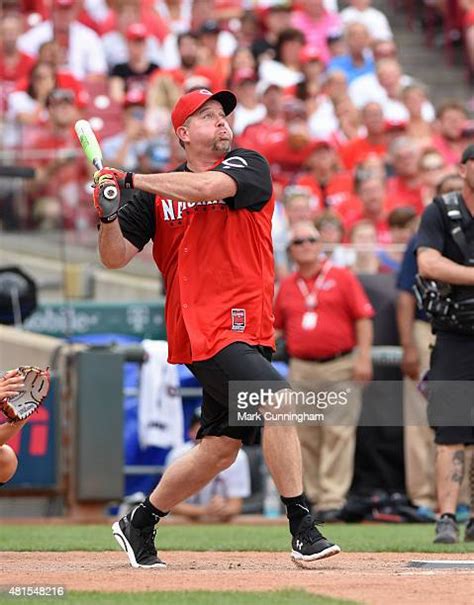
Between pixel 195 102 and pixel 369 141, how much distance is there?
9.59m

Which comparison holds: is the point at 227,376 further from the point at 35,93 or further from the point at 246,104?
the point at 246,104

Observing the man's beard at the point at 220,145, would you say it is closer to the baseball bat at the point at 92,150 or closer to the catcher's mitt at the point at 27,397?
the baseball bat at the point at 92,150

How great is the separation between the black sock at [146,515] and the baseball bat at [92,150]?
1652 millimetres

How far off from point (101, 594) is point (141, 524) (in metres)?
1.52

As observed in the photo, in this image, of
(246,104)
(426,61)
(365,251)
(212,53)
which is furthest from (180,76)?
(426,61)

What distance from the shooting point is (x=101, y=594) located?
630cm

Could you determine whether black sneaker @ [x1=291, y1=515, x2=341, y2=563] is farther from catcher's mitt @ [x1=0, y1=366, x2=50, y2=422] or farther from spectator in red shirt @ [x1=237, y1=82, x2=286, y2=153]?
spectator in red shirt @ [x1=237, y1=82, x2=286, y2=153]

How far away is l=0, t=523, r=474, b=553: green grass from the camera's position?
930 centimetres

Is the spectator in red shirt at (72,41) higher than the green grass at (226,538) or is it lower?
higher

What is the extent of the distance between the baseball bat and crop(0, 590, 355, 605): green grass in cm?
196

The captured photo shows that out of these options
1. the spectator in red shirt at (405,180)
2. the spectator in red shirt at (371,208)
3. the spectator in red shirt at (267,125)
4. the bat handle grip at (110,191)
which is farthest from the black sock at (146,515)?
the spectator in red shirt at (267,125)

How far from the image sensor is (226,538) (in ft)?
34.6

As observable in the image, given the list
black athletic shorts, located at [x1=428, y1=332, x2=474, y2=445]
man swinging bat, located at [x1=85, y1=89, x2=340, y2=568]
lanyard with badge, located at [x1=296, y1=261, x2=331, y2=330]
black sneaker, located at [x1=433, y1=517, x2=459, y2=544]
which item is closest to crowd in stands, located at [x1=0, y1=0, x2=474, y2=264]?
lanyard with badge, located at [x1=296, y1=261, x2=331, y2=330]

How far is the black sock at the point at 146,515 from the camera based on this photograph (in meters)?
7.82
